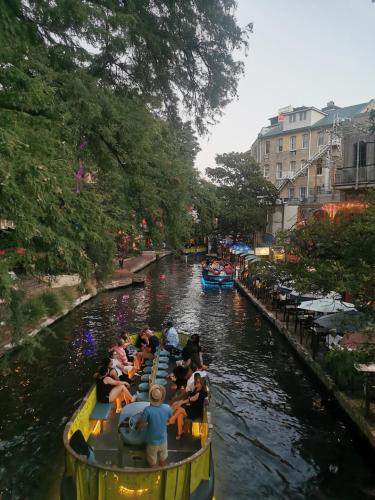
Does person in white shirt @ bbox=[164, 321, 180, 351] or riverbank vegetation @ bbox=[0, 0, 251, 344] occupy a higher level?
riverbank vegetation @ bbox=[0, 0, 251, 344]

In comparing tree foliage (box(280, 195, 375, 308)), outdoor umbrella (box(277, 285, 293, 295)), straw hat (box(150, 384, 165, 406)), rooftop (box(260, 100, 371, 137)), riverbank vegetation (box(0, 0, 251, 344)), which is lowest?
outdoor umbrella (box(277, 285, 293, 295))

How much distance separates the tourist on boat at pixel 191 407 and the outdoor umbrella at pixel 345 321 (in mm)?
4062

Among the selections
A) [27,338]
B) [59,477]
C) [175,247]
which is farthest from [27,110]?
[175,247]

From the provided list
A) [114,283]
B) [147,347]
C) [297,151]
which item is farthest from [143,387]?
[297,151]

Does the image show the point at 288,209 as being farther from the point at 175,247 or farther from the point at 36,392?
the point at 36,392

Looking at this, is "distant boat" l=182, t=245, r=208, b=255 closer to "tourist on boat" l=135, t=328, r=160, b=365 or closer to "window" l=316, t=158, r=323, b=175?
"window" l=316, t=158, r=323, b=175

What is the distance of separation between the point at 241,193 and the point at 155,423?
5433 cm

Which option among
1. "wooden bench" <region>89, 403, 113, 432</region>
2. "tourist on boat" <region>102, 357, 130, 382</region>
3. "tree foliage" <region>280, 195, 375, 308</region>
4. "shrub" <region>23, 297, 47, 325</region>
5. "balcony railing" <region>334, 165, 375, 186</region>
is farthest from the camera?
"balcony railing" <region>334, 165, 375, 186</region>

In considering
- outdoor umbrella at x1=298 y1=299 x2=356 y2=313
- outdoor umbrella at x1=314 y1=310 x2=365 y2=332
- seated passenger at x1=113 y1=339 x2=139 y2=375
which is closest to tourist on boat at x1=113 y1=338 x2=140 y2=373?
seated passenger at x1=113 y1=339 x2=139 y2=375

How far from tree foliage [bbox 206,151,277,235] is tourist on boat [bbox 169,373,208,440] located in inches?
1913

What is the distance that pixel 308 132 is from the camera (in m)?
64.8

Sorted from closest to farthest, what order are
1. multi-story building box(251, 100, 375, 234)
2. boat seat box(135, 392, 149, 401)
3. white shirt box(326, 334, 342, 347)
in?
boat seat box(135, 392, 149, 401) → white shirt box(326, 334, 342, 347) → multi-story building box(251, 100, 375, 234)

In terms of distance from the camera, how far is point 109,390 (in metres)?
11.1

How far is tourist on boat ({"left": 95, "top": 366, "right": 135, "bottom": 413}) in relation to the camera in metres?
11.1
